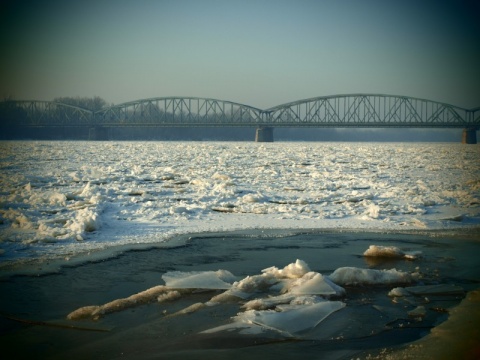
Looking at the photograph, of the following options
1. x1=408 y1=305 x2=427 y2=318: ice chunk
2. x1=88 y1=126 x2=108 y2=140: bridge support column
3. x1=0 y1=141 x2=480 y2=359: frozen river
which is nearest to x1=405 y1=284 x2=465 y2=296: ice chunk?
x1=0 y1=141 x2=480 y2=359: frozen river

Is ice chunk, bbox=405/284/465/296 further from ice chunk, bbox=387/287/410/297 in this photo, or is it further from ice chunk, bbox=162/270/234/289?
ice chunk, bbox=162/270/234/289

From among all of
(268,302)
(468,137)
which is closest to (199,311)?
(268,302)

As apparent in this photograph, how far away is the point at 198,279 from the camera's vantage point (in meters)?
5.18

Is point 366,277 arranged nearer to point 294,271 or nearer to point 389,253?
point 294,271

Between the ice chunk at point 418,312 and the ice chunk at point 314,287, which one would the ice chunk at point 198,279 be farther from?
the ice chunk at point 418,312

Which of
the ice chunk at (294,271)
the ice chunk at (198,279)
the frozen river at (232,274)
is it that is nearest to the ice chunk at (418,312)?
the frozen river at (232,274)

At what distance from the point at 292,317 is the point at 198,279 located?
1.37 m

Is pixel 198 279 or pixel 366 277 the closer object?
pixel 198 279

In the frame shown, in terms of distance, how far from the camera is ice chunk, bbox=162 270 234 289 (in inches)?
199

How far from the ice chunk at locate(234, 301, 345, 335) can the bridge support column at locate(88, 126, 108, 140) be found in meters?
107

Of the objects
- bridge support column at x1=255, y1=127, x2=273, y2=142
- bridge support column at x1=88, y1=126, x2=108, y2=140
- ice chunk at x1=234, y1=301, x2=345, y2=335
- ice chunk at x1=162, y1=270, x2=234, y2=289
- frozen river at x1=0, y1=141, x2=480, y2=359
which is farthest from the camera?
bridge support column at x1=88, y1=126, x2=108, y2=140

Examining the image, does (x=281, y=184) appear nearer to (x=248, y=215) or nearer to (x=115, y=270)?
(x=248, y=215)

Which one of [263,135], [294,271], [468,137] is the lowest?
[294,271]

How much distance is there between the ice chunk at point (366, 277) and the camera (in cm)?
527
